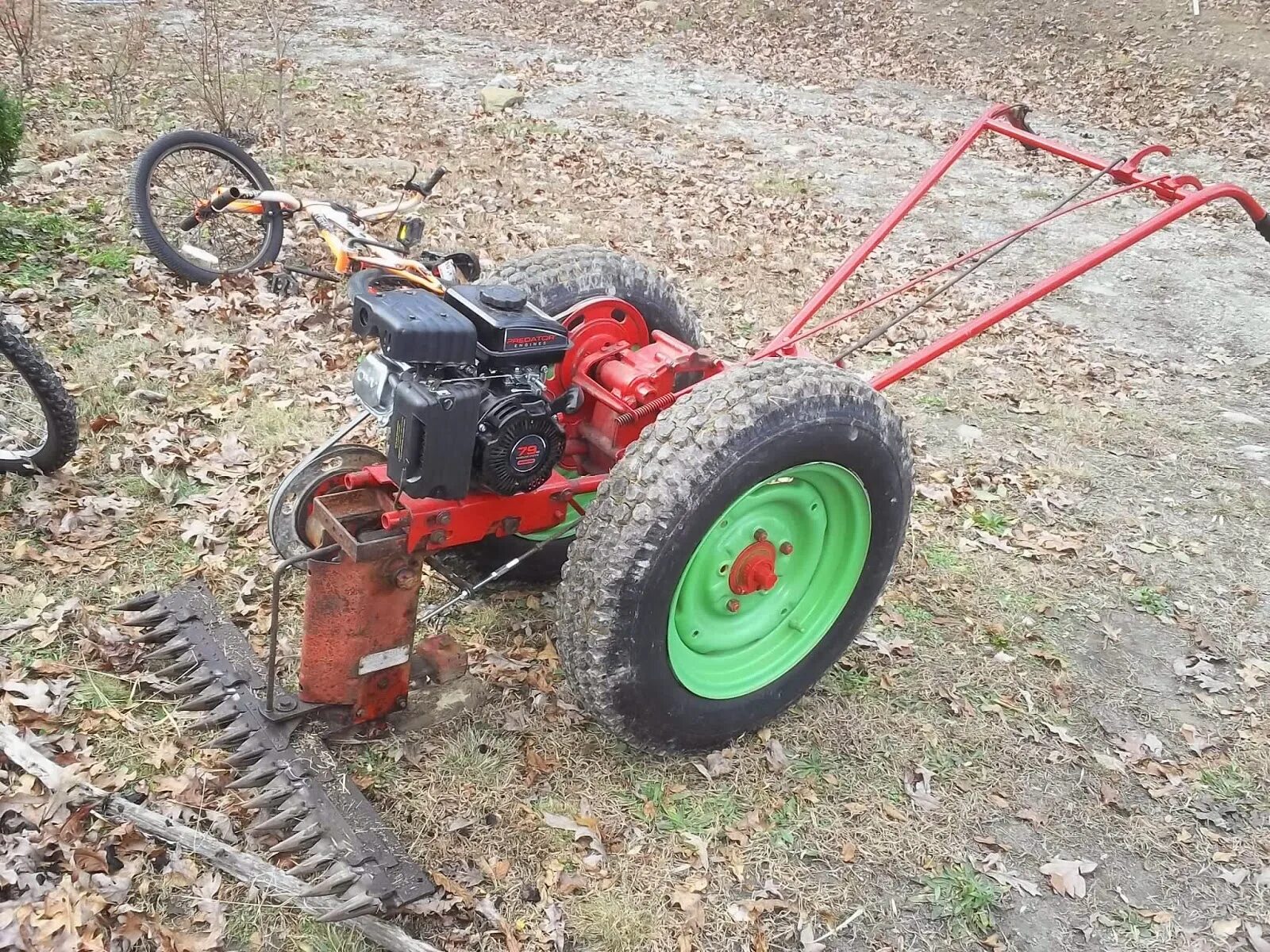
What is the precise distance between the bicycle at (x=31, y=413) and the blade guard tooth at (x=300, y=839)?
2219 millimetres

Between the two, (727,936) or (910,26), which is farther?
(910,26)

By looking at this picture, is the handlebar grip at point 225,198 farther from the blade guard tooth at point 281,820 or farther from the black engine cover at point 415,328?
the blade guard tooth at point 281,820

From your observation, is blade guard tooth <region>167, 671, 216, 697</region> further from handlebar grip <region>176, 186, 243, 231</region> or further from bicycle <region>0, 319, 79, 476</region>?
handlebar grip <region>176, 186, 243, 231</region>

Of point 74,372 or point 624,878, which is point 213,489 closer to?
point 74,372

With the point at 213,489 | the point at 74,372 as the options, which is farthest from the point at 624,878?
the point at 74,372

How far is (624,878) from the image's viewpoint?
9.34ft

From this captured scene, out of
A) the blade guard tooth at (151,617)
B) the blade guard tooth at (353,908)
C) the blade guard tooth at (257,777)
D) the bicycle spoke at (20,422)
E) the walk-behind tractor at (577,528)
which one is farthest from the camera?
the bicycle spoke at (20,422)

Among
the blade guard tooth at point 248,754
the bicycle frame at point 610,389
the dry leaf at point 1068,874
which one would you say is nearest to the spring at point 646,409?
the bicycle frame at point 610,389

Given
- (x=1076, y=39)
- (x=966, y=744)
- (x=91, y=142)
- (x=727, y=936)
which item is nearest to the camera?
(x=727, y=936)

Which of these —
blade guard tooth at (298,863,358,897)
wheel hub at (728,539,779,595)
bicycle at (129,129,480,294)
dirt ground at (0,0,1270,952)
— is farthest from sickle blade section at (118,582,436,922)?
bicycle at (129,129,480,294)

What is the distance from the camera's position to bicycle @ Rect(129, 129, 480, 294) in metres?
5.43

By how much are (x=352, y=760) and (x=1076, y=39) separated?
A: 15686 mm

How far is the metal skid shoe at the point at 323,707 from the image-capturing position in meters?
2.56

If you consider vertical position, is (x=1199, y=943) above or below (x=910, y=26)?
below
